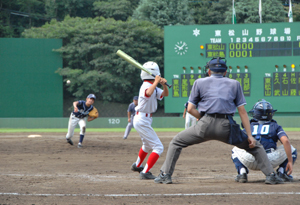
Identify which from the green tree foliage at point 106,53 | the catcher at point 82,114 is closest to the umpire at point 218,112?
the catcher at point 82,114

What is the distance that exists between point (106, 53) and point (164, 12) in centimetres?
887

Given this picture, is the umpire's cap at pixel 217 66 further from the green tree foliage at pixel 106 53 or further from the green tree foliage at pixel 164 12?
the green tree foliage at pixel 164 12

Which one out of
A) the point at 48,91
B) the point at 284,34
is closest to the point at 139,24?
the point at 48,91

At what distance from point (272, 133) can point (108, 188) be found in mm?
2464

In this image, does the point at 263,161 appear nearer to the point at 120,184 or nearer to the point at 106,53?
the point at 120,184

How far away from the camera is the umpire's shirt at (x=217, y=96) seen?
16.1 feet

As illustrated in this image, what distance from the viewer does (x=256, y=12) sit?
3966 cm

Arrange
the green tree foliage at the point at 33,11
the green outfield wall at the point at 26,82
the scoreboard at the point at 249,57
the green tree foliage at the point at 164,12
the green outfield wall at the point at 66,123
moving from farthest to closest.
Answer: the green tree foliage at the point at 33,11 < the green tree foliage at the point at 164,12 < the green outfield wall at the point at 26,82 < the green outfield wall at the point at 66,123 < the scoreboard at the point at 249,57

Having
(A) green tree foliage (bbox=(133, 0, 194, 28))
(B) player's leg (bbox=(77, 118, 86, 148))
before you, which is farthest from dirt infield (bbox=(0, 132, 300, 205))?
(A) green tree foliage (bbox=(133, 0, 194, 28))

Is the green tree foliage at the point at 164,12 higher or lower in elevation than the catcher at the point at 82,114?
higher

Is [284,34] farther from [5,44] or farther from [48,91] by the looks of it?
[5,44]

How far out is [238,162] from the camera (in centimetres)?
566

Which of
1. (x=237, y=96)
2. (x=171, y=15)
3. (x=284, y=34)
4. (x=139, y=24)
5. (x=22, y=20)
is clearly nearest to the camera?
(x=237, y=96)

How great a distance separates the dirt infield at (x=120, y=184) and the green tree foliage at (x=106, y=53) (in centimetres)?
2338
